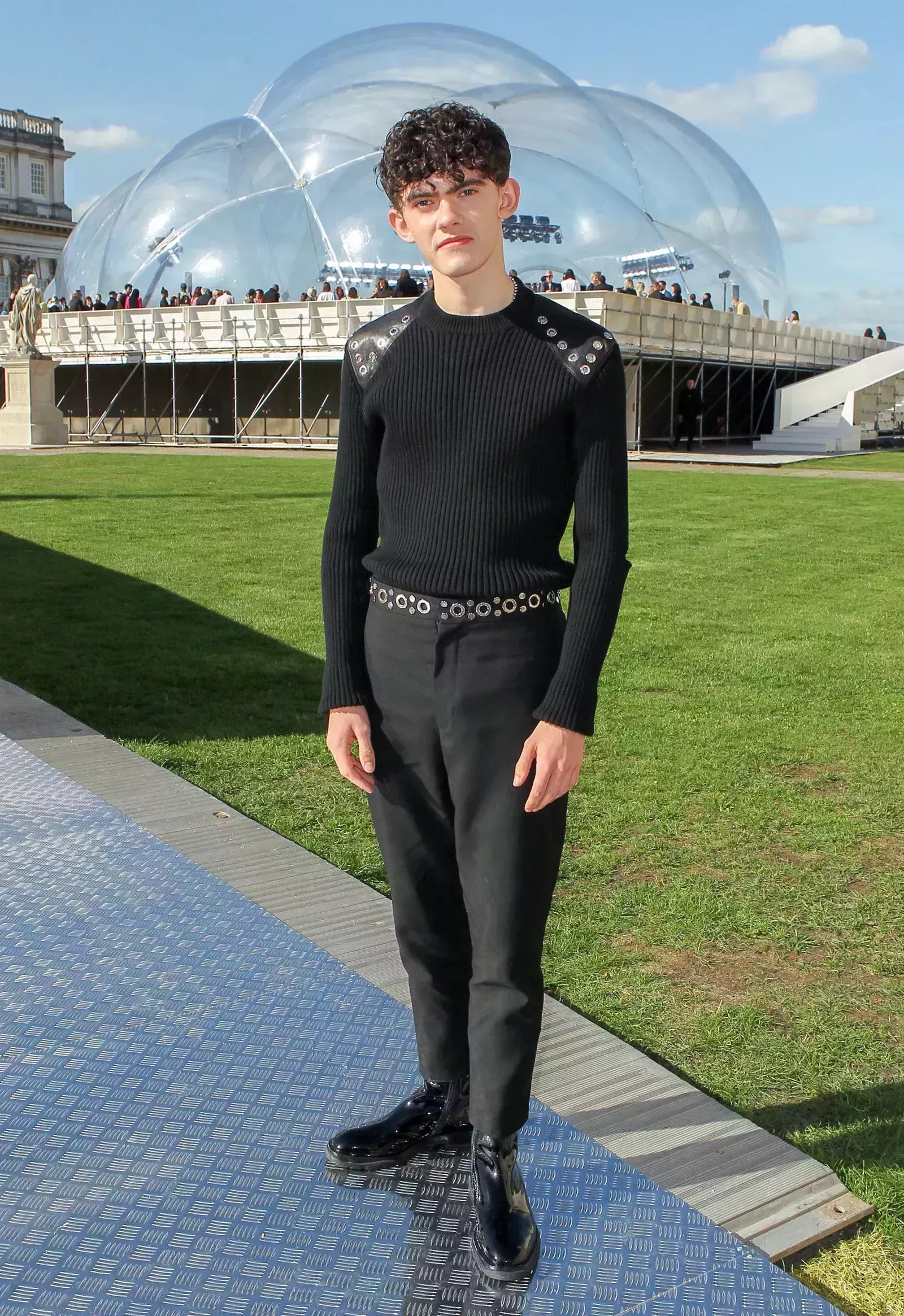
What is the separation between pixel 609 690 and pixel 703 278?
37.5m

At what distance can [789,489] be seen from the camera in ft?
65.5

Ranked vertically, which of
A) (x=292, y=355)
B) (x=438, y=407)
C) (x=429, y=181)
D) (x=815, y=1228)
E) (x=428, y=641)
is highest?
(x=292, y=355)

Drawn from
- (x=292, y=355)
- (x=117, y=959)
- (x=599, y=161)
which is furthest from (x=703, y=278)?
(x=117, y=959)

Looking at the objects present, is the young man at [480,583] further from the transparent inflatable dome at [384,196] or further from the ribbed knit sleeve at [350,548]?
the transparent inflatable dome at [384,196]

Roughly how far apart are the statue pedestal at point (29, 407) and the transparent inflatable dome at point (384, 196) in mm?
11016

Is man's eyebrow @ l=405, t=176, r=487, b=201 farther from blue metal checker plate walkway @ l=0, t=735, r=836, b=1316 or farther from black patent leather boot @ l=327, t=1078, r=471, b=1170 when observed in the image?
blue metal checker plate walkway @ l=0, t=735, r=836, b=1316

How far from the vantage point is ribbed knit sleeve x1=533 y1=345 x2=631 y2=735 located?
2.45m

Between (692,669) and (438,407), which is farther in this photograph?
(692,669)

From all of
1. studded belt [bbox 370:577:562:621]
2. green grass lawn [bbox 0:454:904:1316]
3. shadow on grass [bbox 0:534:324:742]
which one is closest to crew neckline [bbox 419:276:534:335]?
studded belt [bbox 370:577:562:621]

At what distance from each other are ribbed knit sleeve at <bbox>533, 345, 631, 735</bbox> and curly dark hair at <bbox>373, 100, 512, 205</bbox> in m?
0.42

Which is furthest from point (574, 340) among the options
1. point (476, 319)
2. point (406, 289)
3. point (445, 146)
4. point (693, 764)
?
point (406, 289)

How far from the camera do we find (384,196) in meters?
36.2

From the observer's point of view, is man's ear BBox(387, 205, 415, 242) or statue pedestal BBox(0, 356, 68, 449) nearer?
man's ear BBox(387, 205, 415, 242)

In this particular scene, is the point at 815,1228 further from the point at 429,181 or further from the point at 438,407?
the point at 429,181
